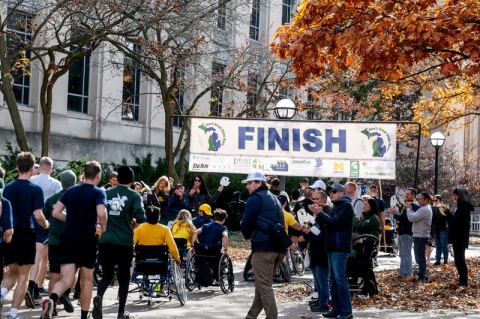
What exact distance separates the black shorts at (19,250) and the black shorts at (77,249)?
697 millimetres

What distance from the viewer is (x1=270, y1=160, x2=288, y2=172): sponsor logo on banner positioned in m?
18.9

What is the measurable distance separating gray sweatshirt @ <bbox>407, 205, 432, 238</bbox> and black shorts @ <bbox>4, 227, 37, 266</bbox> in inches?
358

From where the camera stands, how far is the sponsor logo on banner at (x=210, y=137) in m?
19.2

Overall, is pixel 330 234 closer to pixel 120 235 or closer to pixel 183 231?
pixel 120 235

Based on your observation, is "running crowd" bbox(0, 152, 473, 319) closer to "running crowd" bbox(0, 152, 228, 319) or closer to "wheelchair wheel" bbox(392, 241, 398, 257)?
"running crowd" bbox(0, 152, 228, 319)

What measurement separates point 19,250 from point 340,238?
4.32m

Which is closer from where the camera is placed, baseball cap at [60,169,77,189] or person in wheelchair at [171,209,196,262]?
baseball cap at [60,169,77,189]

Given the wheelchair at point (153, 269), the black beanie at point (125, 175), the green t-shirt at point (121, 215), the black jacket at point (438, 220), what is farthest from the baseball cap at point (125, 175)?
the black jacket at point (438, 220)

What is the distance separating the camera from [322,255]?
13.0 meters

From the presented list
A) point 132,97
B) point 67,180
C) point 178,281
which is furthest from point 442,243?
point 132,97

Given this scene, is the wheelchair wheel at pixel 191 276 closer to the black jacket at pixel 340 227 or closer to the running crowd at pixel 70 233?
the running crowd at pixel 70 233

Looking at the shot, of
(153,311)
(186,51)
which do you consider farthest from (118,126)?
(153,311)

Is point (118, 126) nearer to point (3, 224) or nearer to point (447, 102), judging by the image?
point (447, 102)

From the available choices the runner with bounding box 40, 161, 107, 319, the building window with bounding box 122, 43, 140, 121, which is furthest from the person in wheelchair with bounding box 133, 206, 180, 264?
the building window with bounding box 122, 43, 140, 121
